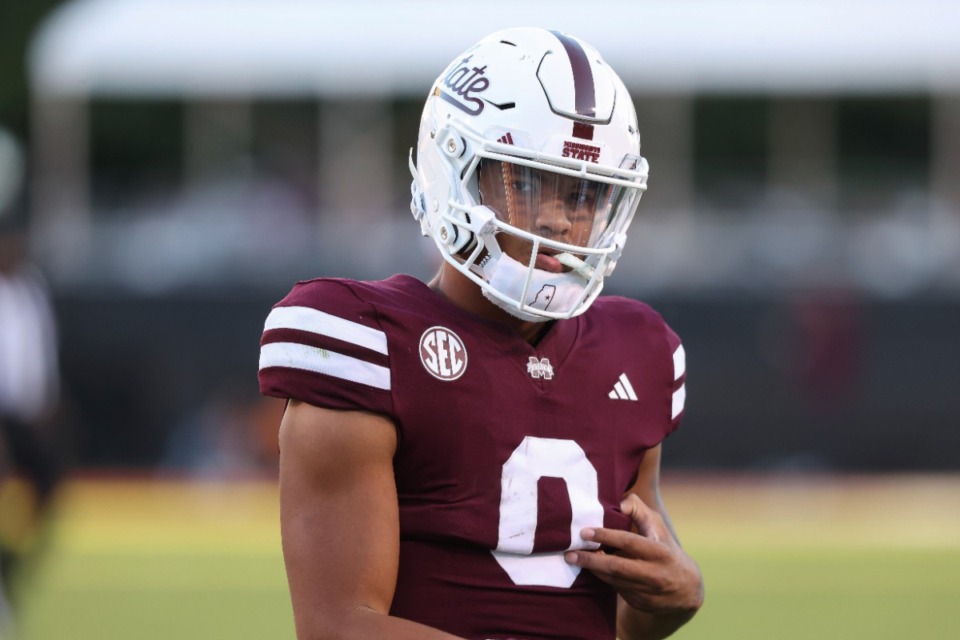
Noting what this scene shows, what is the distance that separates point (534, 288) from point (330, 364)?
31cm

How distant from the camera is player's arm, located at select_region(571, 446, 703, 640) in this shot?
2.23 metres

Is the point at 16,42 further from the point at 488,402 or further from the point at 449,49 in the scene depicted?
the point at 488,402

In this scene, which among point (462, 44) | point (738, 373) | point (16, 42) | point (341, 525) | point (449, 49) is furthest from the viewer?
point (16, 42)

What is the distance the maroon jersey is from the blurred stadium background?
12.3 feet

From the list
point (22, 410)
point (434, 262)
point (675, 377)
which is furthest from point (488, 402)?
point (434, 262)

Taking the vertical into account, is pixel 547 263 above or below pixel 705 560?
above

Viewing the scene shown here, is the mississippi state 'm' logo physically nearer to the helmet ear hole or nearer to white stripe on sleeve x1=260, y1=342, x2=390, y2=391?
white stripe on sleeve x1=260, y1=342, x2=390, y2=391

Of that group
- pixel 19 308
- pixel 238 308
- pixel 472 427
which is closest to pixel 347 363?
pixel 472 427

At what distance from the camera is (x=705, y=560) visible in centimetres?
784

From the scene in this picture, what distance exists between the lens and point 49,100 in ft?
45.8

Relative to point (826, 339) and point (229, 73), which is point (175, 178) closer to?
point (229, 73)

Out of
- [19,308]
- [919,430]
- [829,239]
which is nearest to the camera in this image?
[19,308]

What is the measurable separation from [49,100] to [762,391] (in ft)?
23.2

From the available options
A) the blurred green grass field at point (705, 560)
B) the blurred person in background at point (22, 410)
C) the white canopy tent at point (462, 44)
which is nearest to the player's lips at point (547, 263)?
the blurred green grass field at point (705, 560)
